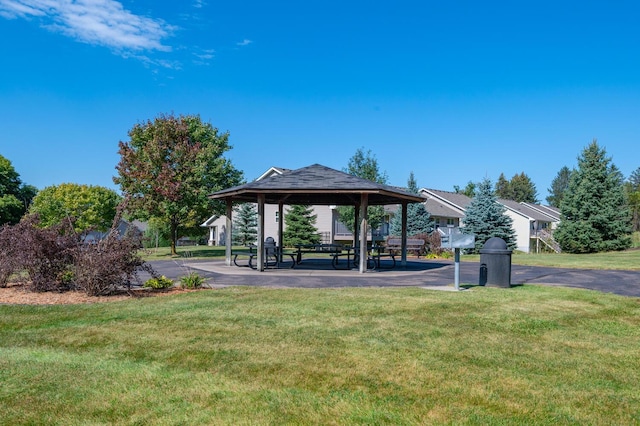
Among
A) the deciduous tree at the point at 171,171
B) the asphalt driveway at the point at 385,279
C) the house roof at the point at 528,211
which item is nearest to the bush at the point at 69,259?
the asphalt driveway at the point at 385,279

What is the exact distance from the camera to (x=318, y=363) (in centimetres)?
539

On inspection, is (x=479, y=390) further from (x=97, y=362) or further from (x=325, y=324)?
(x=97, y=362)

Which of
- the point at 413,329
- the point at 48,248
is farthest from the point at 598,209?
the point at 48,248

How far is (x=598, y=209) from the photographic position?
3475 cm

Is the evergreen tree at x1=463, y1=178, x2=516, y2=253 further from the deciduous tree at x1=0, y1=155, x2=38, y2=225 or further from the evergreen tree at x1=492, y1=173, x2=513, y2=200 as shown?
the evergreen tree at x1=492, y1=173, x2=513, y2=200

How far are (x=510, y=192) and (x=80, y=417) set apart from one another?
3986 inches

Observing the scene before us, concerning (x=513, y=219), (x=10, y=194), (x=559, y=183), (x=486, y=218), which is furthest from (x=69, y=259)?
(x=559, y=183)

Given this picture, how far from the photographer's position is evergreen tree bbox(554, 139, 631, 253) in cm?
3441

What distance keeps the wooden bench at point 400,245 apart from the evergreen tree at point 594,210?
1332 cm

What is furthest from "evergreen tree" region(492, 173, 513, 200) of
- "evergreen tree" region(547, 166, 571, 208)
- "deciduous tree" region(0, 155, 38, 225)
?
"deciduous tree" region(0, 155, 38, 225)

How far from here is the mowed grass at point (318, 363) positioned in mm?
4086

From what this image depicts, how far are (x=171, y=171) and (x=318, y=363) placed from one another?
1001 inches

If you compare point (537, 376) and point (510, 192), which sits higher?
point (510, 192)

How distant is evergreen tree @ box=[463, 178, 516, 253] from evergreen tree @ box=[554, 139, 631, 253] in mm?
4241
